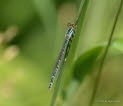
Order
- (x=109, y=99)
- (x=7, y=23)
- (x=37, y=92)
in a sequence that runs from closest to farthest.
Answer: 1. (x=109, y=99)
2. (x=37, y=92)
3. (x=7, y=23)

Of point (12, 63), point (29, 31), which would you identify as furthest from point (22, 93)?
point (29, 31)

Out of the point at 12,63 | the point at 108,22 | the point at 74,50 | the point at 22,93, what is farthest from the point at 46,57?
the point at 74,50

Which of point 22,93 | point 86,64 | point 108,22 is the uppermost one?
point 108,22

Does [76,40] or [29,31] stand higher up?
[29,31]

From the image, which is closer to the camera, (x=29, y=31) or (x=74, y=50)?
(x=74, y=50)

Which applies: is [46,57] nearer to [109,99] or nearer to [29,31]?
[29,31]

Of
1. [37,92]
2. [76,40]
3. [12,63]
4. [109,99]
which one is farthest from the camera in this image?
[12,63]
